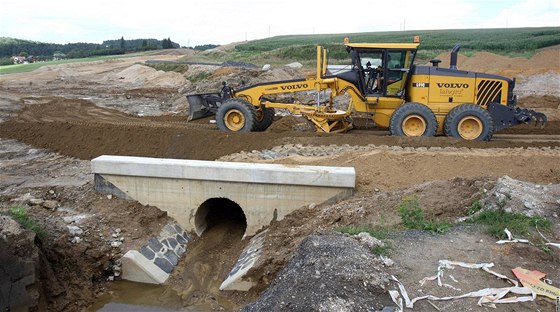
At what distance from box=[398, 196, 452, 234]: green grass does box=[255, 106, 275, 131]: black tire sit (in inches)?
287

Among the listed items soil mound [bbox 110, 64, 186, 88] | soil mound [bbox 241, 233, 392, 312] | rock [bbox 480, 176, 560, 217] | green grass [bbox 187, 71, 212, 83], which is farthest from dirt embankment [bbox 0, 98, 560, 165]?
soil mound [bbox 110, 64, 186, 88]

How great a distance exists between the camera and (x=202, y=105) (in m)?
16.1

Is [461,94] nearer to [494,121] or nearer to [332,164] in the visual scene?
[494,121]

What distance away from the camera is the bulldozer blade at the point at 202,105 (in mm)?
15586

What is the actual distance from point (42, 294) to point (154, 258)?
7.38 feet

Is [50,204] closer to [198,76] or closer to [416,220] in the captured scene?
[416,220]

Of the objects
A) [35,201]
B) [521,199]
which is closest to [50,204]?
[35,201]

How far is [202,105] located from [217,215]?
512cm

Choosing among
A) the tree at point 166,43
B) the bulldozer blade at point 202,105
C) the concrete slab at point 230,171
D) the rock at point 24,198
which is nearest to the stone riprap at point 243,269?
the concrete slab at point 230,171

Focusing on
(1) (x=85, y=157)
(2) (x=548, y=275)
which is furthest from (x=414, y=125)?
(1) (x=85, y=157)

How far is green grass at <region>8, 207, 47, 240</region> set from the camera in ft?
28.7

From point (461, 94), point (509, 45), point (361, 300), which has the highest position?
point (509, 45)

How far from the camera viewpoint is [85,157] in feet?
44.7

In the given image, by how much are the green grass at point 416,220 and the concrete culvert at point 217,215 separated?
4.97m
